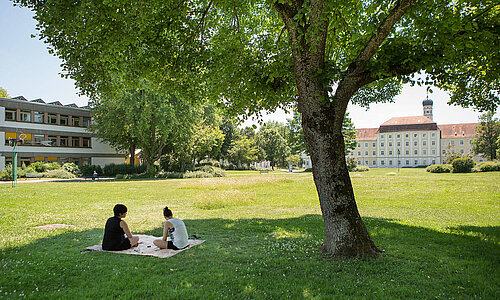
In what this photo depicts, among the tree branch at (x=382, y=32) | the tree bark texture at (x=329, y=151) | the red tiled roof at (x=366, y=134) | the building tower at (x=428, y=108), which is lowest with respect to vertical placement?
the tree bark texture at (x=329, y=151)

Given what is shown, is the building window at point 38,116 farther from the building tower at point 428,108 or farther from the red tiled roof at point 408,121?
the building tower at point 428,108

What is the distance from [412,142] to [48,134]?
11184cm

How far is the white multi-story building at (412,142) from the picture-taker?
10988 centimetres

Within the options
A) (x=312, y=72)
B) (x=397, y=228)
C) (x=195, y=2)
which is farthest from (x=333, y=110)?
(x=195, y=2)

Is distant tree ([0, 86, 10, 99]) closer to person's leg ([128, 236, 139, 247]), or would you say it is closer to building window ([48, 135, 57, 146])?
building window ([48, 135, 57, 146])

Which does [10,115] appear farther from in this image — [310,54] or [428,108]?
[428,108]

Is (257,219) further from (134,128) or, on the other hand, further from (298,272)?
(134,128)

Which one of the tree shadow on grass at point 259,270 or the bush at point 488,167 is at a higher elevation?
the bush at point 488,167

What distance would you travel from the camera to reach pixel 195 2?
12.0 meters

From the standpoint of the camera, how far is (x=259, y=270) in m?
5.89

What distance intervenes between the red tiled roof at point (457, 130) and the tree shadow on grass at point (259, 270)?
13147 centimetres

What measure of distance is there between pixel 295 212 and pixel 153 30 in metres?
9.45

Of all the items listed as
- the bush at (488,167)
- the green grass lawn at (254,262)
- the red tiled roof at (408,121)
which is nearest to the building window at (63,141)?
the green grass lawn at (254,262)

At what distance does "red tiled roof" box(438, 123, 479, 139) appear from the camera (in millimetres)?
115812
